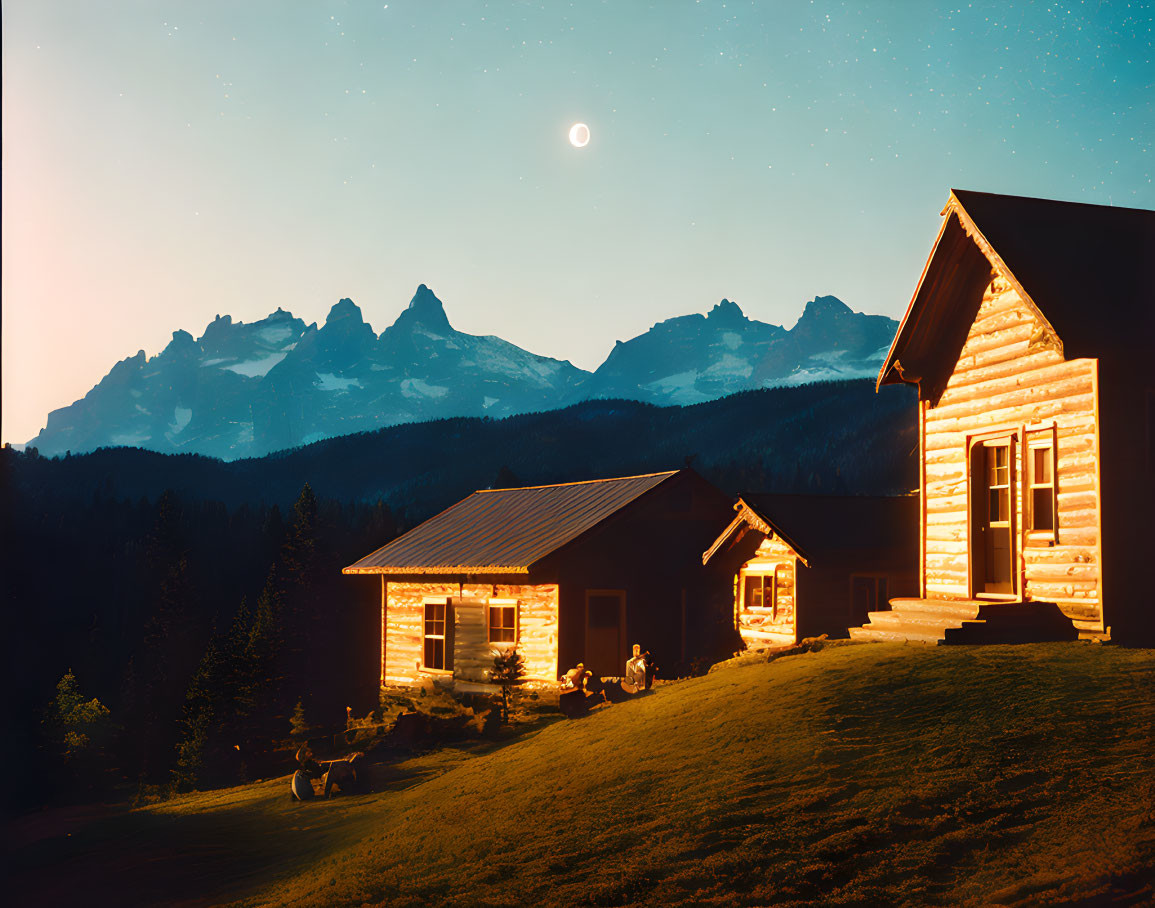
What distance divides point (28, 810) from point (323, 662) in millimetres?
29446

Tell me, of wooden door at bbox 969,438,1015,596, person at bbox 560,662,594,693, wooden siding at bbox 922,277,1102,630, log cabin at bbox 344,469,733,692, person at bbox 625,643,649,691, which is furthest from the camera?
log cabin at bbox 344,469,733,692

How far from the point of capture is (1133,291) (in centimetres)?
1823

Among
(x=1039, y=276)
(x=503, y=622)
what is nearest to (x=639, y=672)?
(x=503, y=622)

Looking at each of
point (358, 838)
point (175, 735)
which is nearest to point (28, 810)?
point (175, 735)

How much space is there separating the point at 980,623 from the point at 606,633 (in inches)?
559

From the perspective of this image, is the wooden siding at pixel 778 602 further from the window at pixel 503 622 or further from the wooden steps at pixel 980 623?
the wooden steps at pixel 980 623

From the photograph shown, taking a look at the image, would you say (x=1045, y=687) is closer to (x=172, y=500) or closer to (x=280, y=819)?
(x=280, y=819)

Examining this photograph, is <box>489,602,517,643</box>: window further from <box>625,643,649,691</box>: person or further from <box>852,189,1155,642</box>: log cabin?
<box>852,189,1155,642</box>: log cabin

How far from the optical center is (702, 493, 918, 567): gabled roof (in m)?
29.5

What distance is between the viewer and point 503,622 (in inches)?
1219

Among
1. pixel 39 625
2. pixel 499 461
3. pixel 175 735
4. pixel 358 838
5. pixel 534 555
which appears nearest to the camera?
pixel 358 838

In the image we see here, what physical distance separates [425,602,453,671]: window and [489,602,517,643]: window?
2.19 meters

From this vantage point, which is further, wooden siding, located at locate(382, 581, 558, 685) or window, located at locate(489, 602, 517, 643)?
window, located at locate(489, 602, 517, 643)

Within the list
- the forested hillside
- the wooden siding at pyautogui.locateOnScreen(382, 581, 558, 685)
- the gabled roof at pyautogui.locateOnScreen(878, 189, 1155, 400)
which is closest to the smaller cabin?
the forested hillside
